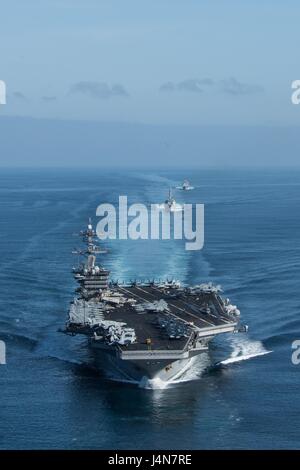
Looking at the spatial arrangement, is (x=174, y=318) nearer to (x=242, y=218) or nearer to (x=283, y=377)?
(x=283, y=377)

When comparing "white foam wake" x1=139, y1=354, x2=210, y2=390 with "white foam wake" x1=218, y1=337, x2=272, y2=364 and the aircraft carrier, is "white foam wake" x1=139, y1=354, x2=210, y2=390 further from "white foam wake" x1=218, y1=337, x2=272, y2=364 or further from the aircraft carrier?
"white foam wake" x1=218, y1=337, x2=272, y2=364

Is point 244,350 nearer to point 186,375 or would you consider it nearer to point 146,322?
point 186,375

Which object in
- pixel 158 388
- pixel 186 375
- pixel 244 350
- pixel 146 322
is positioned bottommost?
pixel 158 388

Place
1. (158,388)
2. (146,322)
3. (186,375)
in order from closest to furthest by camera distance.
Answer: (158,388) → (186,375) → (146,322)

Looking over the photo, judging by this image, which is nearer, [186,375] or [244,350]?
[186,375]

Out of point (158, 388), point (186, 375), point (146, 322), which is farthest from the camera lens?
point (146, 322)

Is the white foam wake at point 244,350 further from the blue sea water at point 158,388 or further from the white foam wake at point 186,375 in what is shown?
the white foam wake at point 186,375

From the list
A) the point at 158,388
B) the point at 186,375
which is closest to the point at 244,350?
the point at 186,375
